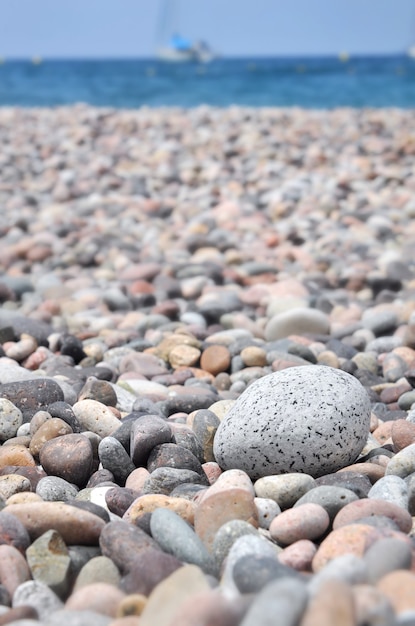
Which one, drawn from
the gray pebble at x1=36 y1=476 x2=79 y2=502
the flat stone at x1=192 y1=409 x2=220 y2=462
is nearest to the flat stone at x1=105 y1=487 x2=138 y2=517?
the gray pebble at x1=36 y1=476 x2=79 y2=502

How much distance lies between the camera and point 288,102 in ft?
58.6

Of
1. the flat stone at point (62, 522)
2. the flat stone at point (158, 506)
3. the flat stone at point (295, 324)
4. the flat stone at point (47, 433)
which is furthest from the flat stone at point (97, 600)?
the flat stone at point (295, 324)

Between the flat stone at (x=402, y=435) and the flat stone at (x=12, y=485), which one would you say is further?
the flat stone at (x=402, y=435)

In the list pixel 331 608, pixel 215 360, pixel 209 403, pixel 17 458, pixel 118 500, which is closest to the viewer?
pixel 331 608

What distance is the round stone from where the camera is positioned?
1.86 meters

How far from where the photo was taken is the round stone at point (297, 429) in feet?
6.09

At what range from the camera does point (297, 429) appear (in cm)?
185

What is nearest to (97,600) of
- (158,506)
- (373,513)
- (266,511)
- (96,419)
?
(158,506)

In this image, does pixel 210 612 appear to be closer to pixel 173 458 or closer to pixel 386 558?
pixel 386 558

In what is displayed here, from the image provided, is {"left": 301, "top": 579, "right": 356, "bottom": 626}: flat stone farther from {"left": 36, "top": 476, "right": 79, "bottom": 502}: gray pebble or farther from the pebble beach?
{"left": 36, "top": 476, "right": 79, "bottom": 502}: gray pebble

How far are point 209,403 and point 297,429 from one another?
24.1 inches

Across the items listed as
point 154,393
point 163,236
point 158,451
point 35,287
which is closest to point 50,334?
point 154,393

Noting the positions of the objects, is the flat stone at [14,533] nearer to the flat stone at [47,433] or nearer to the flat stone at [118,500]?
the flat stone at [118,500]

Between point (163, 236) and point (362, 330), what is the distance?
7.10 ft
